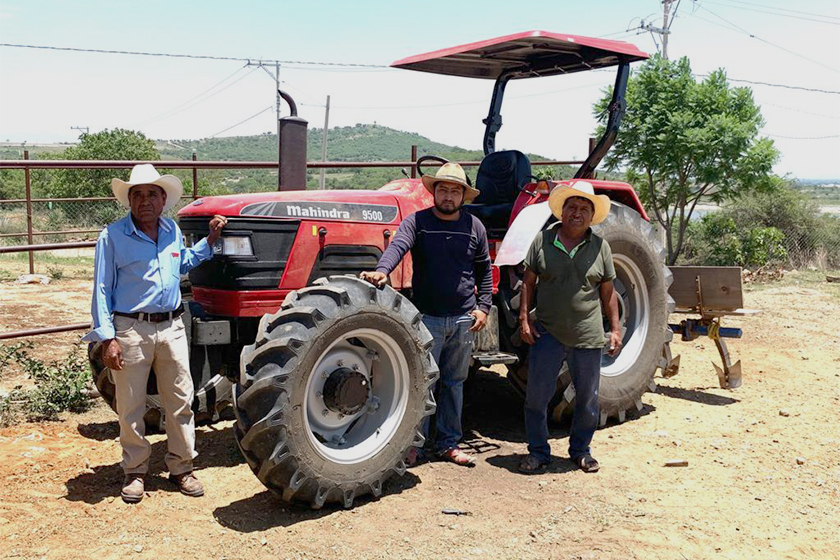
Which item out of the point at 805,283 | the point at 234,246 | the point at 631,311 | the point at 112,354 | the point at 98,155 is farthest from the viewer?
the point at 98,155

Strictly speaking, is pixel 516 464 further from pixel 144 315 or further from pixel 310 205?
pixel 144 315

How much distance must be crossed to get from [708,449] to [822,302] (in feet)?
22.5

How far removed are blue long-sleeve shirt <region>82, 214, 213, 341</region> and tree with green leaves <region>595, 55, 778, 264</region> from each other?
10.6 meters

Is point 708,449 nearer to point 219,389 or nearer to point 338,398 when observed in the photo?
point 338,398

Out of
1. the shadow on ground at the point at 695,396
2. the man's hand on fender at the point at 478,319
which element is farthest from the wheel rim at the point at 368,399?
the shadow on ground at the point at 695,396

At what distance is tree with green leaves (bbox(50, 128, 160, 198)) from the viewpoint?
75.6 ft

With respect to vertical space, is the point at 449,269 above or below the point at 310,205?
below

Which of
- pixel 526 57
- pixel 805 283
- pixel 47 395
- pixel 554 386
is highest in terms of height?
pixel 526 57

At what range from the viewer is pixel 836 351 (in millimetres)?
8422

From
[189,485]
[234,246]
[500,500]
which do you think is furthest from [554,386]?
[189,485]

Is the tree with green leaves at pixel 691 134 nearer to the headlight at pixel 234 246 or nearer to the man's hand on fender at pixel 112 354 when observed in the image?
the headlight at pixel 234 246

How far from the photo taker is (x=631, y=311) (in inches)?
253

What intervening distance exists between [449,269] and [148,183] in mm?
1748

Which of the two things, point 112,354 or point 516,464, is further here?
point 516,464
